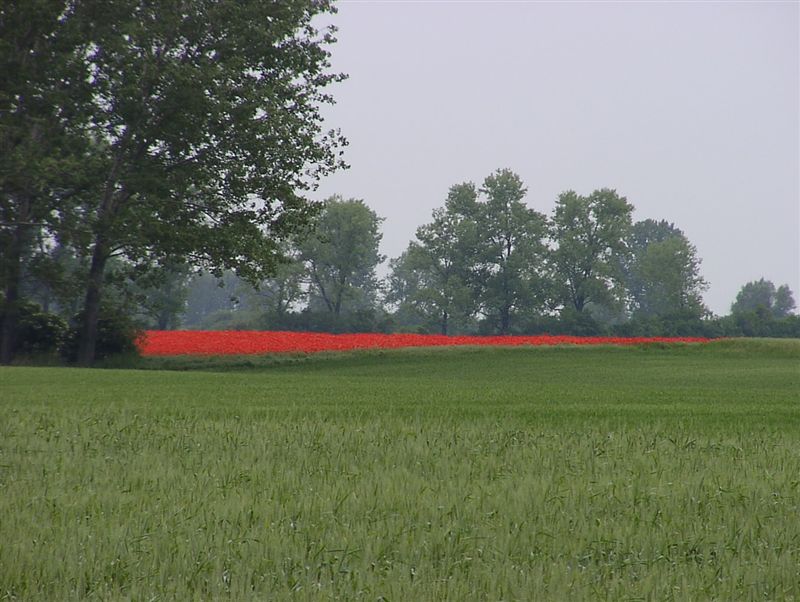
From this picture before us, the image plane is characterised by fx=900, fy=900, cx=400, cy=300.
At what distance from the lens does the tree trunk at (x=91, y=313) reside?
33219 millimetres

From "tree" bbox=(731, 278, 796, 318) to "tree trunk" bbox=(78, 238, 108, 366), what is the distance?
422ft

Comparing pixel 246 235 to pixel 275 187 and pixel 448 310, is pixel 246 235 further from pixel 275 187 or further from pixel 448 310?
pixel 448 310

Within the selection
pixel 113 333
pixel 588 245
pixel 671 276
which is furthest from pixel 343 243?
pixel 113 333

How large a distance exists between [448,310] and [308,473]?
7081cm

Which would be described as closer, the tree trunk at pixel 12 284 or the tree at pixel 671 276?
the tree trunk at pixel 12 284

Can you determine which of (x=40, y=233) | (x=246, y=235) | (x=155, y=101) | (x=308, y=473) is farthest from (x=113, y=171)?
(x=308, y=473)

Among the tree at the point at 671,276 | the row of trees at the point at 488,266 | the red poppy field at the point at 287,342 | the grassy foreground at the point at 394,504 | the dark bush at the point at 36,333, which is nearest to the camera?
the grassy foreground at the point at 394,504

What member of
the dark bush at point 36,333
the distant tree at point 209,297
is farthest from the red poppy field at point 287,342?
the distant tree at point 209,297

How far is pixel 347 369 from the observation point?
34.3 meters

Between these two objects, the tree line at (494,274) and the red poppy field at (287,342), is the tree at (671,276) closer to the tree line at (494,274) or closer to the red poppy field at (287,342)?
the tree line at (494,274)

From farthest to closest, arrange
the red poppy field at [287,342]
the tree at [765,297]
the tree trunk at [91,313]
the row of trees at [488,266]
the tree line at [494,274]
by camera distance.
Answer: the tree at [765,297], the row of trees at [488,266], the tree line at [494,274], the red poppy field at [287,342], the tree trunk at [91,313]

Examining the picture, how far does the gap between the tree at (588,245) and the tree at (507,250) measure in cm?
264

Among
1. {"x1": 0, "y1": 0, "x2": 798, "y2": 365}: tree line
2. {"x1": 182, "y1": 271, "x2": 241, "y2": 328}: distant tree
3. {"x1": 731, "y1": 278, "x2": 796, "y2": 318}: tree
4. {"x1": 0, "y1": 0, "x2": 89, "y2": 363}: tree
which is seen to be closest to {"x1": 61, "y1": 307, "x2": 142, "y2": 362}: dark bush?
{"x1": 0, "y1": 0, "x2": 798, "y2": 365}: tree line

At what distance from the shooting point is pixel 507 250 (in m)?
81.3
